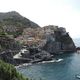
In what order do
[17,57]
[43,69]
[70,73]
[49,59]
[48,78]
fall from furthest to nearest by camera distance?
1. [49,59]
2. [17,57]
3. [43,69]
4. [70,73]
5. [48,78]

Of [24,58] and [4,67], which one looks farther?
[24,58]

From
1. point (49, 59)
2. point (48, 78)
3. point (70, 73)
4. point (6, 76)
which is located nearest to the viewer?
point (6, 76)

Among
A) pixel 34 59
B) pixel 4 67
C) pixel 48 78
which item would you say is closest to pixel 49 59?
pixel 34 59

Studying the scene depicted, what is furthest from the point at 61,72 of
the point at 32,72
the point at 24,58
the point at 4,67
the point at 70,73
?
the point at 4,67

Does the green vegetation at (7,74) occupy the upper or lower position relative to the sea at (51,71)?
upper

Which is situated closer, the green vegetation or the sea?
the green vegetation

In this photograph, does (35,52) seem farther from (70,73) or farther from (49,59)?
(70,73)

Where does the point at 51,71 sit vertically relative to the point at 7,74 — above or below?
below

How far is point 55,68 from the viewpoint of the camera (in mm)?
158000

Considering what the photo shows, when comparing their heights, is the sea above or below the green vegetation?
below

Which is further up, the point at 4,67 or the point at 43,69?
the point at 4,67

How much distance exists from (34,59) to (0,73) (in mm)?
132146

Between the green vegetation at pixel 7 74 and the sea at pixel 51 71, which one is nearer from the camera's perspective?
the green vegetation at pixel 7 74

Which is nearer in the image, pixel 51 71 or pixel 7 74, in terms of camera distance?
pixel 7 74
